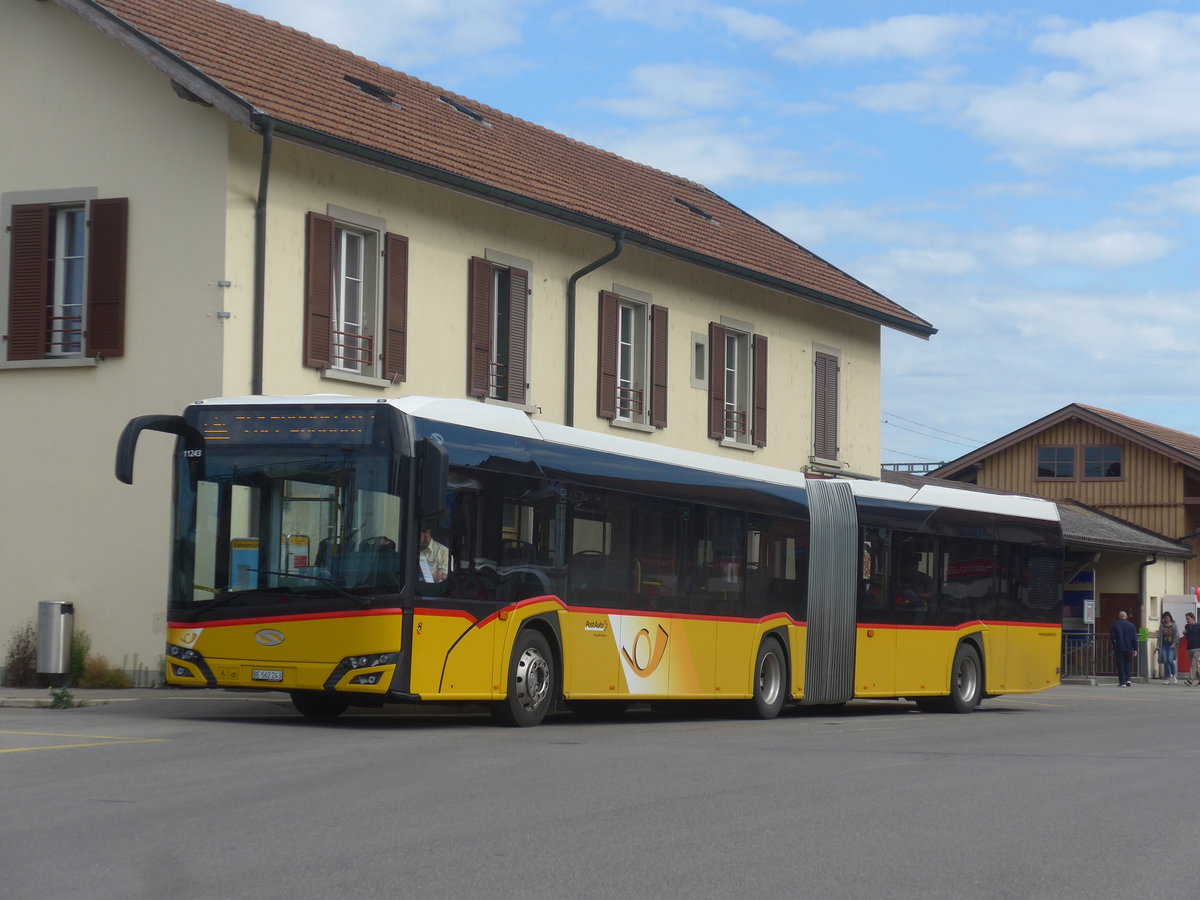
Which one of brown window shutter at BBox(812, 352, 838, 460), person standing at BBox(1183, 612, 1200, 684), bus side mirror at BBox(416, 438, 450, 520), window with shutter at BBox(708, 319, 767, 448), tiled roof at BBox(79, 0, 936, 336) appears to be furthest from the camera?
person standing at BBox(1183, 612, 1200, 684)

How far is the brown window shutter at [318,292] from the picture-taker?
2103 centimetres

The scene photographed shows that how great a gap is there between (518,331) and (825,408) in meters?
9.83

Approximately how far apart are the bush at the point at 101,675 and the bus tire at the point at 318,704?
4416 millimetres

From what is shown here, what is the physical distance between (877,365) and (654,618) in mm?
18573

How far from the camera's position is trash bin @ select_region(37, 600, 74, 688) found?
20.2 m

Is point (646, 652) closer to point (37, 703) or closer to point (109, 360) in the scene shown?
point (37, 703)

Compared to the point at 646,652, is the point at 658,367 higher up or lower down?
higher up

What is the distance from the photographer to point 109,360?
67.7ft

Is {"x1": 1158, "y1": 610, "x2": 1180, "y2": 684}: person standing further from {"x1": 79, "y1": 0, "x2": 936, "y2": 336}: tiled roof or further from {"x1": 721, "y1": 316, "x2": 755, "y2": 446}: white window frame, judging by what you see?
{"x1": 721, "y1": 316, "x2": 755, "y2": 446}: white window frame

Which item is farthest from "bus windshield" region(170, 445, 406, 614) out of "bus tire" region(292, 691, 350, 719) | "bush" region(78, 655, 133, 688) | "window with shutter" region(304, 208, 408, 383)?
"window with shutter" region(304, 208, 408, 383)

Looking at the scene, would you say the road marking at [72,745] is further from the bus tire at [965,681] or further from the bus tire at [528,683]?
the bus tire at [965,681]

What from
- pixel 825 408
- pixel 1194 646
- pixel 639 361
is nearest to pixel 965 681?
pixel 639 361

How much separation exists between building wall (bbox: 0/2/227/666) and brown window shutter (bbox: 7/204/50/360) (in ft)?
0.63

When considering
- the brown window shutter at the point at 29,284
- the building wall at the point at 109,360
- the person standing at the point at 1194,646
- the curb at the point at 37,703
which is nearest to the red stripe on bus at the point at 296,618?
the curb at the point at 37,703
